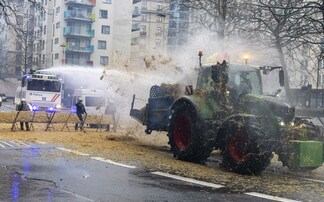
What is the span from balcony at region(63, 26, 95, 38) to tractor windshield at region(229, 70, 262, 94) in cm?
5756

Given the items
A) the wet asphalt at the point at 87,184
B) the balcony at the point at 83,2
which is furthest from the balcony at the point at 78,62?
the wet asphalt at the point at 87,184

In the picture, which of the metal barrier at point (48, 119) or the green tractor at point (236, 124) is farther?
the metal barrier at point (48, 119)

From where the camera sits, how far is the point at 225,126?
35.4 feet

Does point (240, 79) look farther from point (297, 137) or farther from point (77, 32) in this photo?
point (77, 32)

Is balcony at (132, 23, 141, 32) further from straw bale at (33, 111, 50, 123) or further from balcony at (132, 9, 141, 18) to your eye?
straw bale at (33, 111, 50, 123)

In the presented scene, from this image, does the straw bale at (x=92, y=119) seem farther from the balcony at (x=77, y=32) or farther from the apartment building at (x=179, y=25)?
the balcony at (x=77, y=32)

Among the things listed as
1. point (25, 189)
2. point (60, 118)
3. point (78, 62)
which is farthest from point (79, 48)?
point (25, 189)

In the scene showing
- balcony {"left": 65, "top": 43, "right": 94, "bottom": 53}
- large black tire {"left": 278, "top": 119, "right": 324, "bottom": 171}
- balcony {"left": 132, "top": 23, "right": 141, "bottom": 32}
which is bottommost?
large black tire {"left": 278, "top": 119, "right": 324, "bottom": 171}

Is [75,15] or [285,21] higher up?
[75,15]

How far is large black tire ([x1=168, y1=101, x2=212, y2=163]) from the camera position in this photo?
11.6 m

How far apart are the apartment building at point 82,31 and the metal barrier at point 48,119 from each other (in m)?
44.5

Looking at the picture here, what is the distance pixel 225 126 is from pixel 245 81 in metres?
1.91

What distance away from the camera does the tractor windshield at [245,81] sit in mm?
11875

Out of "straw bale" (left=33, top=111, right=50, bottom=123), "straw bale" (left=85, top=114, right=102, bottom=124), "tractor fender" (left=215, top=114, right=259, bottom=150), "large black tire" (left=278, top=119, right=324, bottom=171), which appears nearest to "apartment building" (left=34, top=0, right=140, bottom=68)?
"straw bale" (left=85, top=114, right=102, bottom=124)
